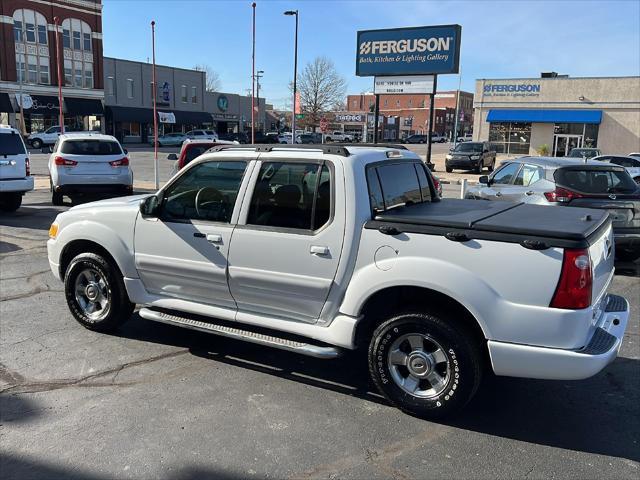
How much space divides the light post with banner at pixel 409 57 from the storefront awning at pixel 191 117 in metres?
39.5

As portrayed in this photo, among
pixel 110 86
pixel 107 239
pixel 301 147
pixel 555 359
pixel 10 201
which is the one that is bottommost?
pixel 10 201

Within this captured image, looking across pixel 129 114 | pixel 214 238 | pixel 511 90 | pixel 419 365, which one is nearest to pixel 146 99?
pixel 129 114

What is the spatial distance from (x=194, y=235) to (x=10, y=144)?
30.1 feet

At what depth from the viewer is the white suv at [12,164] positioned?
11.5 metres

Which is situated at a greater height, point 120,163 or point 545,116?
point 545,116

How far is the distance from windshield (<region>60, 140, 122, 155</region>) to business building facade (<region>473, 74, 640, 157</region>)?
119 feet

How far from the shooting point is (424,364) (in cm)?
374

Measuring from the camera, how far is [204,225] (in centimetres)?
450

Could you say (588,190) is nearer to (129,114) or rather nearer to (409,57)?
(409,57)

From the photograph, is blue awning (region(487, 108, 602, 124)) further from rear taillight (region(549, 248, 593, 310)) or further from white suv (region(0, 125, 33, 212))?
rear taillight (region(549, 248, 593, 310))

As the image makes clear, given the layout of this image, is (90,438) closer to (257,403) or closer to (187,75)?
(257,403)

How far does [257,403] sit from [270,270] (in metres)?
0.96

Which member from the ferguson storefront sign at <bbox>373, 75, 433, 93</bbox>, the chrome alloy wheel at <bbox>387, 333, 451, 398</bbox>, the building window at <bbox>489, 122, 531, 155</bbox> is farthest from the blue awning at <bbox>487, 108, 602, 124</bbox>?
the chrome alloy wheel at <bbox>387, 333, 451, 398</bbox>

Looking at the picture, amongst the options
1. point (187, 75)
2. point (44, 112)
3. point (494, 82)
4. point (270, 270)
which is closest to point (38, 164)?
point (44, 112)
